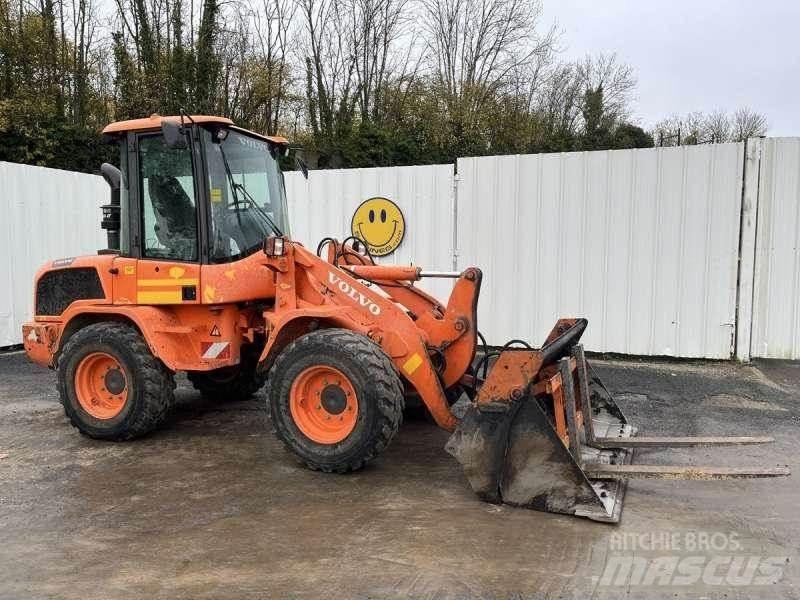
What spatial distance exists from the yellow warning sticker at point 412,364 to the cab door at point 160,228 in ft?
5.85

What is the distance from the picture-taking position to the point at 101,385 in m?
5.46

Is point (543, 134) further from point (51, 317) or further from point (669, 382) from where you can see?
point (51, 317)

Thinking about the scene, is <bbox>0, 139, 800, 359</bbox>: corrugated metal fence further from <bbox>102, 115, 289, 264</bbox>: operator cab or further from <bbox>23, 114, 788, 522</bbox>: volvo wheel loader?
<bbox>102, 115, 289, 264</bbox>: operator cab

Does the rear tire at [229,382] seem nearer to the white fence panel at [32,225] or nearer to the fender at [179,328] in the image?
the fender at [179,328]

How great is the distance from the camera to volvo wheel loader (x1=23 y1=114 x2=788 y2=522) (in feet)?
12.8

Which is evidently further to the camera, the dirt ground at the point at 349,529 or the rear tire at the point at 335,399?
the rear tire at the point at 335,399

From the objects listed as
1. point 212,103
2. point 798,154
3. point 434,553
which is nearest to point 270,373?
point 434,553

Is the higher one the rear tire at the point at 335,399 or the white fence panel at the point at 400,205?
the white fence panel at the point at 400,205

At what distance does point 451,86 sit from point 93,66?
956 centimetres

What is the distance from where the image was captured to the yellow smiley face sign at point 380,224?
970 cm

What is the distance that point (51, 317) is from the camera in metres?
5.80

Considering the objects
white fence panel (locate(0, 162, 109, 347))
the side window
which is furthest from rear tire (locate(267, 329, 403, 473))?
white fence panel (locate(0, 162, 109, 347))

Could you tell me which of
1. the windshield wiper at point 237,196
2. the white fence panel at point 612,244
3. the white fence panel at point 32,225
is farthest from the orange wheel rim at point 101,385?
the white fence panel at point 612,244

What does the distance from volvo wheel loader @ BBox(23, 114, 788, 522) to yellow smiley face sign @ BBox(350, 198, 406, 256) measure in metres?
3.78
